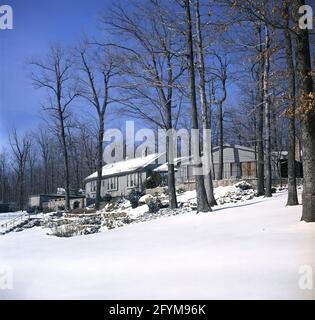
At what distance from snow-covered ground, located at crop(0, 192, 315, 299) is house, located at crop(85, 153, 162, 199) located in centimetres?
3245

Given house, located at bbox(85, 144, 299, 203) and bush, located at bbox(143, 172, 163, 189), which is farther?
house, located at bbox(85, 144, 299, 203)

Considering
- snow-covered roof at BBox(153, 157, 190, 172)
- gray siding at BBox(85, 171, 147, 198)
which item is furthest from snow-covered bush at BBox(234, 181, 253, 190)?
gray siding at BBox(85, 171, 147, 198)

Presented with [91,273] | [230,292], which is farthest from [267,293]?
[91,273]

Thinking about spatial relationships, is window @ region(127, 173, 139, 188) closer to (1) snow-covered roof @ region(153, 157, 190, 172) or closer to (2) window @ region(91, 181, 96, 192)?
(1) snow-covered roof @ region(153, 157, 190, 172)

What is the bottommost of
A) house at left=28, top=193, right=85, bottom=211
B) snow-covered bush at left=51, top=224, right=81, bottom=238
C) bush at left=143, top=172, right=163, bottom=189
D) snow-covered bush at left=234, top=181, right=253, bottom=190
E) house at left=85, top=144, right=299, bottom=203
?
snow-covered bush at left=51, top=224, right=81, bottom=238

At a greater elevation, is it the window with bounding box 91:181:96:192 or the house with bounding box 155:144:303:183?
the house with bounding box 155:144:303:183

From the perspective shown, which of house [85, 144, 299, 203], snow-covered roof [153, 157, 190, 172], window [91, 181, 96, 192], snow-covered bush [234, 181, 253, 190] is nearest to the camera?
snow-covered bush [234, 181, 253, 190]

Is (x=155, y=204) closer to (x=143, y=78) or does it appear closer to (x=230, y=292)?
(x=143, y=78)

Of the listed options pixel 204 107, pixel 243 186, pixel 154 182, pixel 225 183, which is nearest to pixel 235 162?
pixel 154 182

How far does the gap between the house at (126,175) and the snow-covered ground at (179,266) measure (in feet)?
106

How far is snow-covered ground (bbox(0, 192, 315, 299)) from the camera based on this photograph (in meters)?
5.43

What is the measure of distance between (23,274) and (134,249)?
8.14 ft

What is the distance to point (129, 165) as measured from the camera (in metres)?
47.2
